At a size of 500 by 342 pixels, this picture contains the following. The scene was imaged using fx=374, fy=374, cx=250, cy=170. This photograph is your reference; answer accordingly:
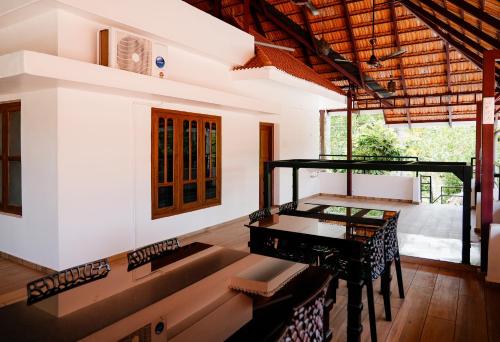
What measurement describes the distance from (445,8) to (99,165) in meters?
5.32

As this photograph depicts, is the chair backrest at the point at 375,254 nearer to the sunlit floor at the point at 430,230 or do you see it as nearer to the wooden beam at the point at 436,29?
the sunlit floor at the point at 430,230

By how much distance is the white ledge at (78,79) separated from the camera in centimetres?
331

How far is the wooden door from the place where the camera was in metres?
8.09

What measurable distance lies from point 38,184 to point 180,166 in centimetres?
199

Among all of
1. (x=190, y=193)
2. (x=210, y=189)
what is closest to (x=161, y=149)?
(x=190, y=193)

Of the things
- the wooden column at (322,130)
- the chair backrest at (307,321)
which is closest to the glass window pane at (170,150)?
the chair backrest at (307,321)

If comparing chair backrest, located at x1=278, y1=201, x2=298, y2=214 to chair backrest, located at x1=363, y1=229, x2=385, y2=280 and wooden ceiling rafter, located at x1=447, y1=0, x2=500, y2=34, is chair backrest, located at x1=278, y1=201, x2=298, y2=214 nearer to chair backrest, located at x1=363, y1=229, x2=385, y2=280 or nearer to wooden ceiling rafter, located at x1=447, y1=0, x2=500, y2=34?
chair backrest, located at x1=363, y1=229, x2=385, y2=280

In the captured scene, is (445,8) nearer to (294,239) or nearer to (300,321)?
(294,239)

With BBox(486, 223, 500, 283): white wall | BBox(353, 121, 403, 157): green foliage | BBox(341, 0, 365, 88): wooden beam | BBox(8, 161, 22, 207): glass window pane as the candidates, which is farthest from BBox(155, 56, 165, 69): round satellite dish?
BBox(353, 121, 403, 157): green foliage

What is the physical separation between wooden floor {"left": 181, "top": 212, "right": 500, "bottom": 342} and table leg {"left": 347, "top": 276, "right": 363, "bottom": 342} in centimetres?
27

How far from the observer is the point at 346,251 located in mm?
2617

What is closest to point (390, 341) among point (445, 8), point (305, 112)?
point (445, 8)

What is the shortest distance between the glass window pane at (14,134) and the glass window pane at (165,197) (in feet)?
5.99

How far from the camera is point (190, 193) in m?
5.92
